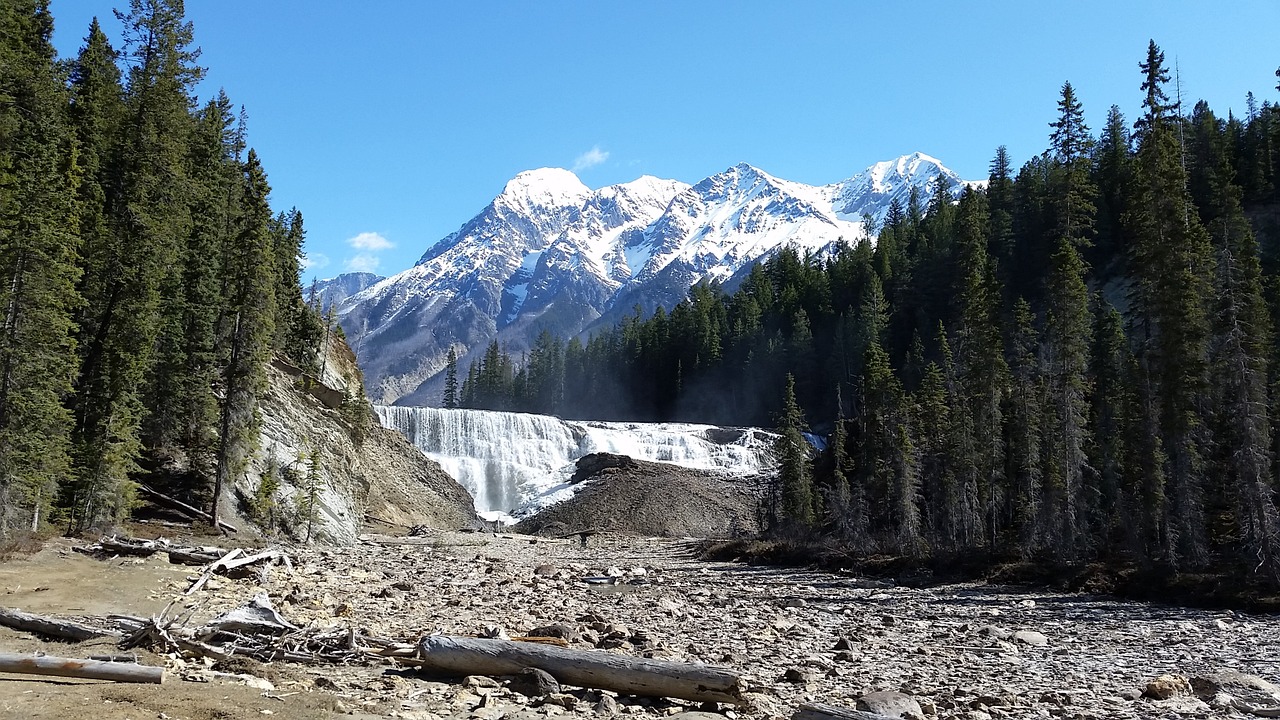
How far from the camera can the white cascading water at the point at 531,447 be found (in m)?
70.3

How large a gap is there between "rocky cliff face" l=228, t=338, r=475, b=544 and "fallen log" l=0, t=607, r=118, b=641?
22.3 metres

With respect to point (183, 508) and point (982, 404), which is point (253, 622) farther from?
point (982, 404)

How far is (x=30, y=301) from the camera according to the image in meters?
21.4

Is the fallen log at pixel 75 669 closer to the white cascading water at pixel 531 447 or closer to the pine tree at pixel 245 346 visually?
the pine tree at pixel 245 346

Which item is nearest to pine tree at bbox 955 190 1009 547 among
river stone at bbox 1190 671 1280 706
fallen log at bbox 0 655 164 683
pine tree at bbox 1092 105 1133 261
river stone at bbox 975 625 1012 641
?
river stone at bbox 975 625 1012 641

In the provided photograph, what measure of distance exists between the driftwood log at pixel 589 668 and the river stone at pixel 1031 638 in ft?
26.2

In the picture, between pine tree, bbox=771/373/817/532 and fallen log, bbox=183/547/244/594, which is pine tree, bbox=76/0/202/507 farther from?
pine tree, bbox=771/373/817/532

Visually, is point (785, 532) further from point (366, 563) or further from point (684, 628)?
point (684, 628)

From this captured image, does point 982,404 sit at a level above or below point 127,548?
above

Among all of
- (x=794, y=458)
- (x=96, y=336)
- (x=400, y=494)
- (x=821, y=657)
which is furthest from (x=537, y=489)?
(x=821, y=657)

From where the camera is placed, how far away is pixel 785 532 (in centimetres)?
4594

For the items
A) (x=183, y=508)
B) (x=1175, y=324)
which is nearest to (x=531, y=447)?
(x=183, y=508)

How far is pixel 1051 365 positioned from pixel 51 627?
37.0m

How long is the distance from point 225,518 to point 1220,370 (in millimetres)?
35765
